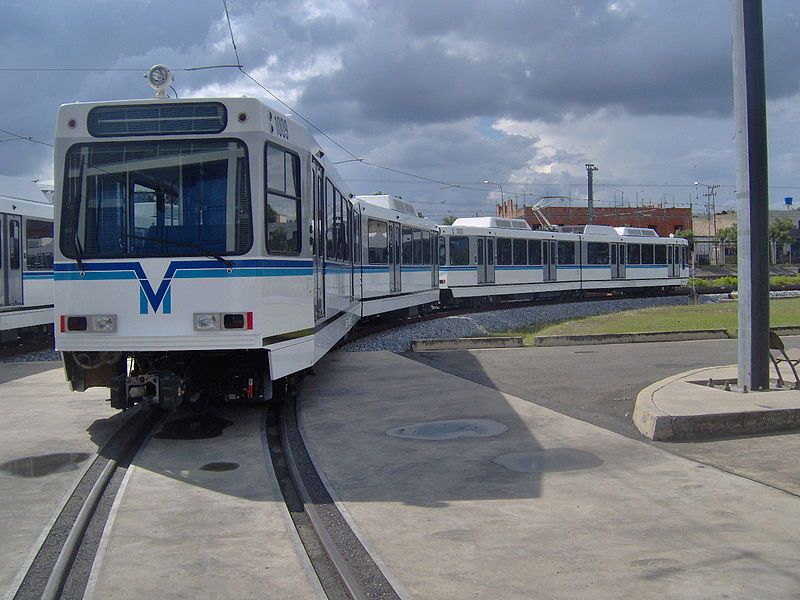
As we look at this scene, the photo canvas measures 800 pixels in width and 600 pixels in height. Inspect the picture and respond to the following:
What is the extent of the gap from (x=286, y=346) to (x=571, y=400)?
4.00m

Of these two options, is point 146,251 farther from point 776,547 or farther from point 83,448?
point 776,547

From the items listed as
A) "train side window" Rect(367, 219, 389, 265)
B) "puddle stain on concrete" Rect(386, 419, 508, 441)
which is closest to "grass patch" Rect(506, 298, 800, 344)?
"train side window" Rect(367, 219, 389, 265)

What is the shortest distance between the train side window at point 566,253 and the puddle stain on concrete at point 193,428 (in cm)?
2820

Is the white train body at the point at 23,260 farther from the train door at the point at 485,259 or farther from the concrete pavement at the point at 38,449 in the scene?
the train door at the point at 485,259

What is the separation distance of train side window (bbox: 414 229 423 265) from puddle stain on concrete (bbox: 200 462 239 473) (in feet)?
55.9

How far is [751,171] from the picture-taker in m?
10.1

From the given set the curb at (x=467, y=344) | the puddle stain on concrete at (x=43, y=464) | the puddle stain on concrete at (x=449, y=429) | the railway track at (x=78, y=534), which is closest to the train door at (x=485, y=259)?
the curb at (x=467, y=344)

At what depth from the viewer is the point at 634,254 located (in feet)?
136

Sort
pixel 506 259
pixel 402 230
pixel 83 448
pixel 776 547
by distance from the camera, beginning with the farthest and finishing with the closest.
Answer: pixel 506 259 < pixel 402 230 < pixel 83 448 < pixel 776 547

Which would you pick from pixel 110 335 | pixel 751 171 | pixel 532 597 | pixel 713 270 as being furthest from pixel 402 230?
pixel 713 270

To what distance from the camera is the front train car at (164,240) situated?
8.31m

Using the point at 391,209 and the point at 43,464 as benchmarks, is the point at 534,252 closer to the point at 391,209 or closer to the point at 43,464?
the point at 391,209

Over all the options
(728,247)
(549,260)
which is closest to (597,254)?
(549,260)

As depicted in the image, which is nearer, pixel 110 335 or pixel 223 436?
pixel 110 335
